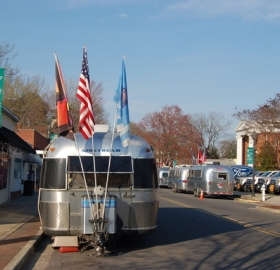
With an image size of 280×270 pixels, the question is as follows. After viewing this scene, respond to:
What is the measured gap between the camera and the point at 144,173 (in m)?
12.1

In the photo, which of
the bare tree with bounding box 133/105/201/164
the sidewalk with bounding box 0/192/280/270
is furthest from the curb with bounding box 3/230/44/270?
the bare tree with bounding box 133/105/201/164

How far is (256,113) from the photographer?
50.9 metres

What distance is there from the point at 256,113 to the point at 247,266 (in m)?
41.5

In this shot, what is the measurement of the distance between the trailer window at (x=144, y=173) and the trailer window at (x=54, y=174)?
1617 mm

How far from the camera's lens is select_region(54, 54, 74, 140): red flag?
1207 cm

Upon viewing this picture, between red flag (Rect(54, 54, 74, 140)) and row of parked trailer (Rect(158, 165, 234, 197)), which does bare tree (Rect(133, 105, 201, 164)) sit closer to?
row of parked trailer (Rect(158, 165, 234, 197))

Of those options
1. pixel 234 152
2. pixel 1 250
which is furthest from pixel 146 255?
pixel 234 152

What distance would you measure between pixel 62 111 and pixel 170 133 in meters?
63.5

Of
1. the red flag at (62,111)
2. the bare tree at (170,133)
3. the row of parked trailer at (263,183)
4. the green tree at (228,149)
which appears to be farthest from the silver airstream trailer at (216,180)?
the green tree at (228,149)

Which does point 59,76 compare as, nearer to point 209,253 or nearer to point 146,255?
point 146,255

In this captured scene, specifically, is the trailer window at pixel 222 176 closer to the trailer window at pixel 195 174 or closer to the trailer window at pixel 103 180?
the trailer window at pixel 195 174

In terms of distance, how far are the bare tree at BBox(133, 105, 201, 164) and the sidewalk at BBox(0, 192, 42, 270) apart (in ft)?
178

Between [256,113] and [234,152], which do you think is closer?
[256,113]

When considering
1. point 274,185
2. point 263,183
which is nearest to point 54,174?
point 274,185
